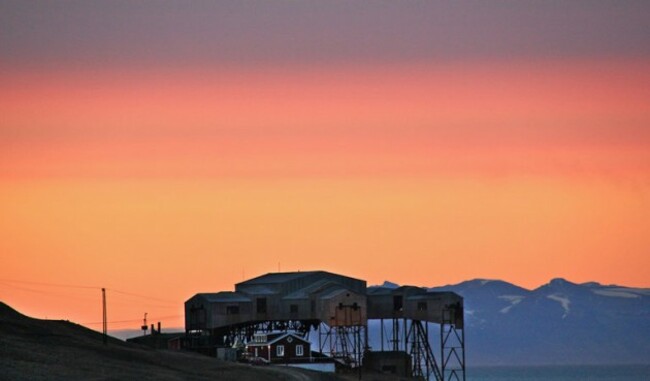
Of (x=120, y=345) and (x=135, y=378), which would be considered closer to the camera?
(x=135, y=378)

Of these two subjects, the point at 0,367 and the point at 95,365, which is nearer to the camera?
the point at 0,367

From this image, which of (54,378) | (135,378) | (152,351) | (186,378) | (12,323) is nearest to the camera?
(54,378)

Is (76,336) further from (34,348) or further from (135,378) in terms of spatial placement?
(135,378)

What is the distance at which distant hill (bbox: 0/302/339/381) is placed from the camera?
14925 cm

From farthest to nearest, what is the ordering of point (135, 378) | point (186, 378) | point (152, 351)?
point (152, 351), point (186, 378), point (135, 378)

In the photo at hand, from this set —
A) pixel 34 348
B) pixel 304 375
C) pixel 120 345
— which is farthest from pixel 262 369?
pixel 34 348

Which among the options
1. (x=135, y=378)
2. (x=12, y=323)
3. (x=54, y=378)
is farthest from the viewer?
(x=12, y=323)

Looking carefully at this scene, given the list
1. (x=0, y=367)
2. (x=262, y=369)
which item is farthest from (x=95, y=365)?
(x=262, y=369)

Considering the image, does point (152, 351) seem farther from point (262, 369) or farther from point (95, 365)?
point (95, 365)

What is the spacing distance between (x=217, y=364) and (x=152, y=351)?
10722 millimetres

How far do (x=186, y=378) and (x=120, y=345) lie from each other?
33699 millimetres

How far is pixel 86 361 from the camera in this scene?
539 ft

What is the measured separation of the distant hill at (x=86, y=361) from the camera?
149 m

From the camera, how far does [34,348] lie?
166 metres
